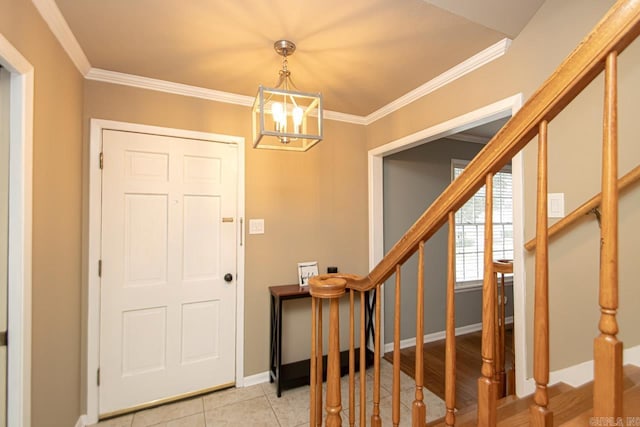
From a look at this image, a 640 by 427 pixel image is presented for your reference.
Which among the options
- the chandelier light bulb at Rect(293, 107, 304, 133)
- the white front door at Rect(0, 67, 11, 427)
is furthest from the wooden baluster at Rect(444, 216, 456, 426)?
the white front door at Rect(0, 67, 11, 427)

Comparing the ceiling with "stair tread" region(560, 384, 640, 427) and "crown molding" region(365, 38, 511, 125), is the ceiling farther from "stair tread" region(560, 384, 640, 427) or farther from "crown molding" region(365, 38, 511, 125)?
"stair tread" region(560, 384, 640, 427)

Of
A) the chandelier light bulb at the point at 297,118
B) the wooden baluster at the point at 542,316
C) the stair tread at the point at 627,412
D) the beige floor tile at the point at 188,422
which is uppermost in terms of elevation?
the chandelier light bulb at the point at 297,118

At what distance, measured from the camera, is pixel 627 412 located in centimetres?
87

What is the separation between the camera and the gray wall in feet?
11.1

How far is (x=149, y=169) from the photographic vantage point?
231 centimetres

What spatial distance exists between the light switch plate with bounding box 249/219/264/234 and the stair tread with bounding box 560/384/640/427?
2.25m

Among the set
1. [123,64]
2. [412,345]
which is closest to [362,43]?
[123,64]

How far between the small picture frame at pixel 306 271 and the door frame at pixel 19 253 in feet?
5.88

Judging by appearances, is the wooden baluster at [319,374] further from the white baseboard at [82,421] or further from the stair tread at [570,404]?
the white baseboard at [82,421]

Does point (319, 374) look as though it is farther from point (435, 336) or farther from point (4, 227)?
point (435, 336)

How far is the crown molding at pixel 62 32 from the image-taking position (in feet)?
4.82

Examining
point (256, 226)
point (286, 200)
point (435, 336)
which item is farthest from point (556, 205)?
point (435, 336)

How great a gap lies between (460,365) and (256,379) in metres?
1.97

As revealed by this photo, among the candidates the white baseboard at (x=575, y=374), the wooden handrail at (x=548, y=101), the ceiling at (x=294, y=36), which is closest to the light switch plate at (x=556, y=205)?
the white baseboard at (x=575, y=374)
